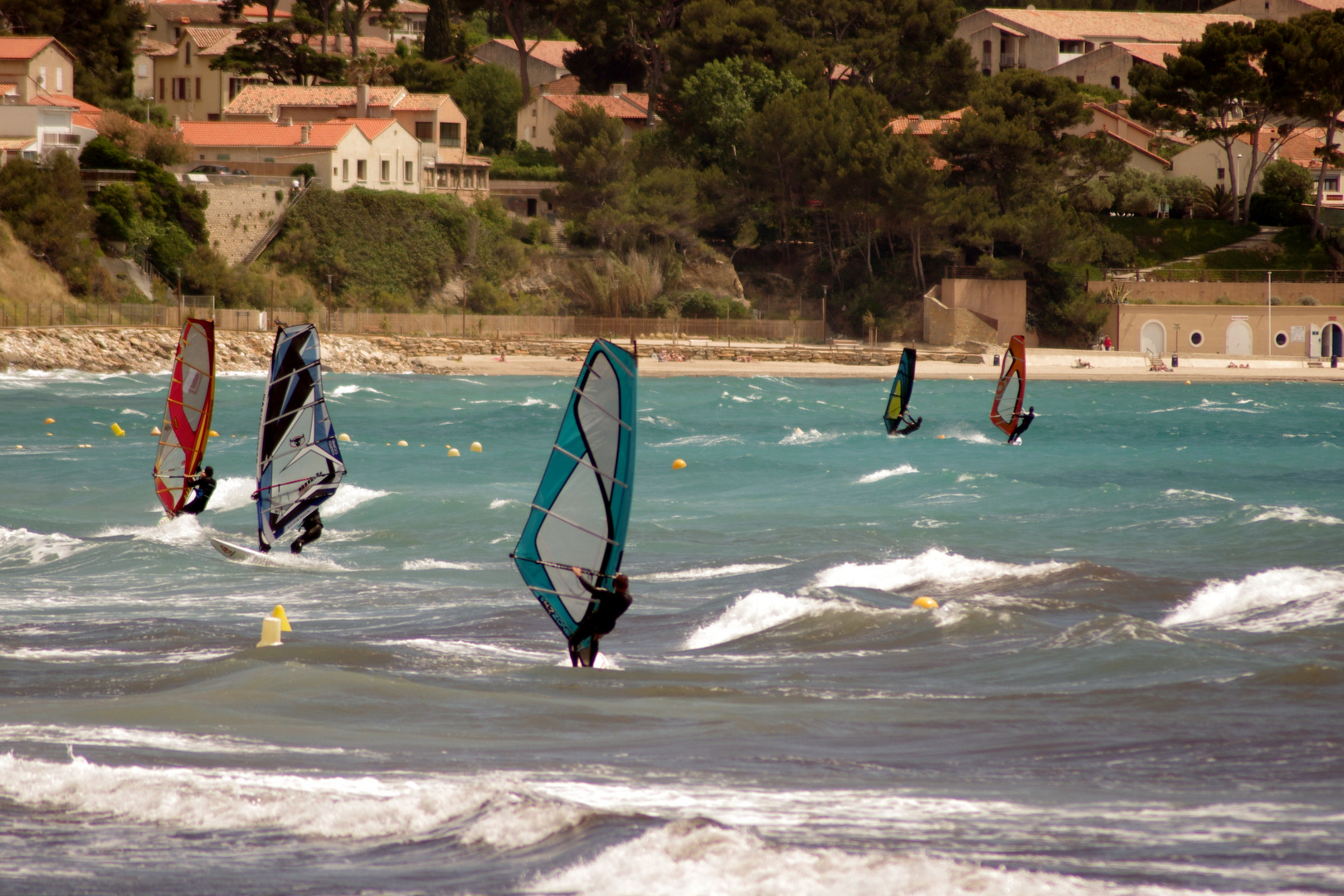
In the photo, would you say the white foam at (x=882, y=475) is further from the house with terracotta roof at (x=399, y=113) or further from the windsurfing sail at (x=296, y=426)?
the house with terracotta roof at (x=399, y=113)

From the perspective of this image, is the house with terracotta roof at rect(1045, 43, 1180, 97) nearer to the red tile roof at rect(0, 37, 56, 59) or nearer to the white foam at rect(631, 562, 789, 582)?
the red tile roof at rect(0, 37, 56, 59)

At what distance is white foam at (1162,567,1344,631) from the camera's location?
472 inches

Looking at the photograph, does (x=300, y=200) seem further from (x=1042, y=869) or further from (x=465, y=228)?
(x=1042, y=869)

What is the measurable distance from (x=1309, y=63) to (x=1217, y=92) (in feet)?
12.1

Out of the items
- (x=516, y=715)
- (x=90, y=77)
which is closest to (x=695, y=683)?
(x=516, y=715)

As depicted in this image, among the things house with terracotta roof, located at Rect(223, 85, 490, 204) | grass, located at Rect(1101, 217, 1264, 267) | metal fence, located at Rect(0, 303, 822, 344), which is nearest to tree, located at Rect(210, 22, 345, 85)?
house with terracotta roof, located at Rect(223, 85, 490, 204)

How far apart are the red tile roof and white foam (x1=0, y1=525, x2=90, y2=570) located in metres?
48.0

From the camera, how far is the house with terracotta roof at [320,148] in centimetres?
5669

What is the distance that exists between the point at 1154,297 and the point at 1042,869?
186 feet

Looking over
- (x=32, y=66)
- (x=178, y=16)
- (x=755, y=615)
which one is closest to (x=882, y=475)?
(x=755, y=615)

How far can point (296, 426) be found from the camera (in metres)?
11.7

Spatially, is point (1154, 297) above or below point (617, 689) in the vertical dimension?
above

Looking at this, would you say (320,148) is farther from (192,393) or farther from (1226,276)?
(192,393)

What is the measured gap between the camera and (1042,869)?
5215mm
